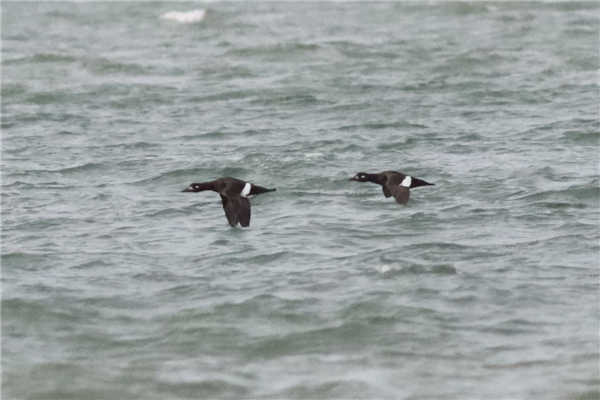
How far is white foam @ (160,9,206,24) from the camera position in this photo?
35.6m

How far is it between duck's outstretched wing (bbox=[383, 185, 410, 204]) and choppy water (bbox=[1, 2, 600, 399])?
1.45 feet

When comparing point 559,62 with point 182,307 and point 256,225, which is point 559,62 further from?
point 182,307

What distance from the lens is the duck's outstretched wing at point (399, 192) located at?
14.4 m

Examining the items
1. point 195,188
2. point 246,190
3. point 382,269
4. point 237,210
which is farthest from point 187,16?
point 382,269

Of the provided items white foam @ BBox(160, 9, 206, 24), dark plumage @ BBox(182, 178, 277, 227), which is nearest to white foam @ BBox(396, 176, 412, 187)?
dark plumage @ BBox(182, 178, 277, 227)

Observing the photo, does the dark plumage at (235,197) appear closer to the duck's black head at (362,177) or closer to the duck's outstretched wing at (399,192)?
the duck's black head at (362,177)

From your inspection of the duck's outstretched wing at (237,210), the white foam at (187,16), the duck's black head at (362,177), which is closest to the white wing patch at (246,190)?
the duck's outstretched wing at (237,210)

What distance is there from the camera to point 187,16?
35906 mm

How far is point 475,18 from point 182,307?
2336 centimetres

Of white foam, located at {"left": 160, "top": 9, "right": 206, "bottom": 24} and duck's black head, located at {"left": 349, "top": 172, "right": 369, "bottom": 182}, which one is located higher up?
white foam, located at {"left": 160, "top": 9, "right": 206, "bottom": 24}

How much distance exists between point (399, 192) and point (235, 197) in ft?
5.78

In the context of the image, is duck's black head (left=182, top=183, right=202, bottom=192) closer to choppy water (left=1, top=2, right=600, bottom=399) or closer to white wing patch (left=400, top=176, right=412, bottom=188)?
choppy water (left=1, top=2, right=600, bottom=399)

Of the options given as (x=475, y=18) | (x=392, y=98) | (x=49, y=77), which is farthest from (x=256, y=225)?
(x=475, y=18)

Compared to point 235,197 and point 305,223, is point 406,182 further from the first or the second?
point 235,197
